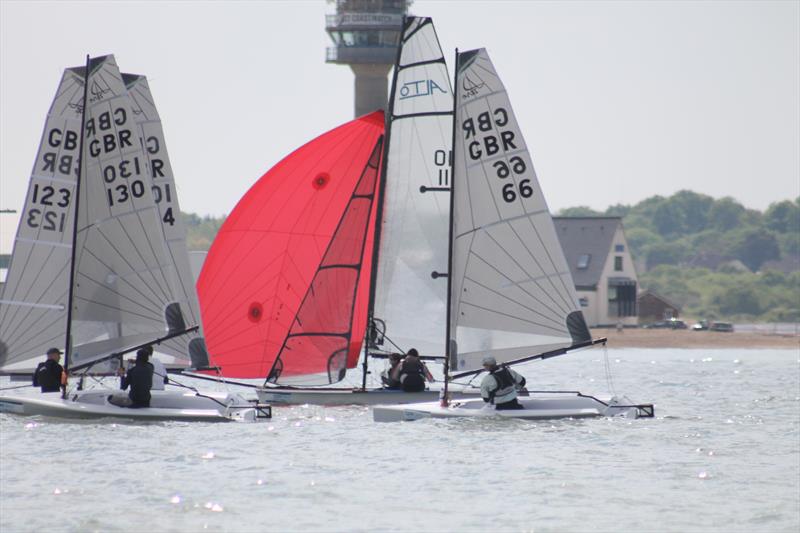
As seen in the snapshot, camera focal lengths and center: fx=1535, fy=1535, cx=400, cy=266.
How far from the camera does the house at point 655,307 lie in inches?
3969

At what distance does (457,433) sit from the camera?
84.3ft

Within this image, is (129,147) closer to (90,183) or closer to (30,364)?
(90,183)

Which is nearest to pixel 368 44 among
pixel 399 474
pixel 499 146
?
pixel 499 146

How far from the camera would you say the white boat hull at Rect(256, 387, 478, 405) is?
27906mm

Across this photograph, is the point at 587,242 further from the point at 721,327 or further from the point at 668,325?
the point at 721,327

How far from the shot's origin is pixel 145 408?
24.7m

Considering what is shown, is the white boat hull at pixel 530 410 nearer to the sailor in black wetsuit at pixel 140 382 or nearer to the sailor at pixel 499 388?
the sailor at pixel 499 388

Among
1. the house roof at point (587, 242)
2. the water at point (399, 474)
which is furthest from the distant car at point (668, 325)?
the water at point (399, 474)

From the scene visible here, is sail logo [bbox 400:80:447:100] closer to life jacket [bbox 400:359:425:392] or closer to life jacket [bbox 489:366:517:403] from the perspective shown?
life jacket [bbox 400:359:425:392]

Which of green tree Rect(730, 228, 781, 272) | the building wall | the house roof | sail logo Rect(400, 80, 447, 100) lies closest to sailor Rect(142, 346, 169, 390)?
sail logo Rect(400, 80, 447, 100)

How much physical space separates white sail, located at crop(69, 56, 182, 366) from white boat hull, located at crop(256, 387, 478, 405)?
2.94 meters

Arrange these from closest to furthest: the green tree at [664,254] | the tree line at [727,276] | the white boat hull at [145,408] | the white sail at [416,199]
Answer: the white boat hull at [145,408] → the white sail at [416,199] → the tree line at [727,276] → the green tree at [664,254]

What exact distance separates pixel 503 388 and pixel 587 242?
72.0m

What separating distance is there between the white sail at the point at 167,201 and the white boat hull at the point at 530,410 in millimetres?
3649
